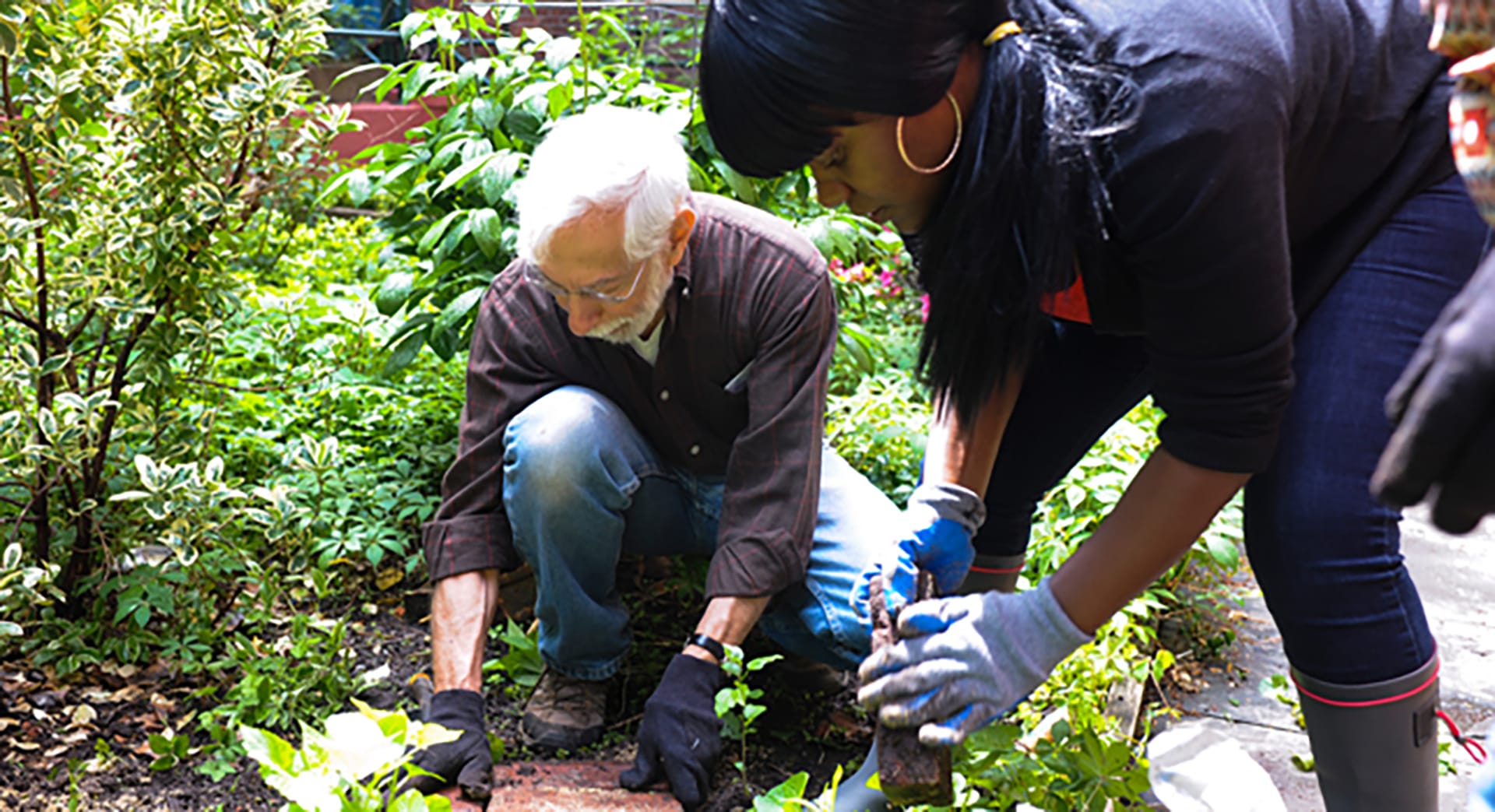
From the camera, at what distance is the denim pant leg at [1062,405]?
6.31 ft

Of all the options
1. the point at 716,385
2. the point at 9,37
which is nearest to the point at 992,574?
the point at 716,385

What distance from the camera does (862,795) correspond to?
2035 millimetres

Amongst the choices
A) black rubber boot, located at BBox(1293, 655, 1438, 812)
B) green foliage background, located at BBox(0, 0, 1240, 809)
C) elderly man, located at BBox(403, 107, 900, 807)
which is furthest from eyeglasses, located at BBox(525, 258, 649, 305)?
black rubber boot, located at BBox(1293, 655, 1438, 812)

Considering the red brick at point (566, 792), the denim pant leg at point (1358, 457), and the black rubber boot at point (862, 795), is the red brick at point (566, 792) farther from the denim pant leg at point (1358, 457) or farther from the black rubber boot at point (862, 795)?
the denim pant leg at point (1358, 457)

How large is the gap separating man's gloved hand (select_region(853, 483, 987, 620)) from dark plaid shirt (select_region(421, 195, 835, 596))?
0.43 m

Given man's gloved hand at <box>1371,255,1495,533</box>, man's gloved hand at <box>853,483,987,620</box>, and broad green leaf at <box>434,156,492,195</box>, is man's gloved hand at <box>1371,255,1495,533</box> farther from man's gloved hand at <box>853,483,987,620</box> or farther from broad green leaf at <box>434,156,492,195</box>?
broad green leaf at <box>434,156,492,195</box>

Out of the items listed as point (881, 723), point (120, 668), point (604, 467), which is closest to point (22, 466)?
point (120, 668)

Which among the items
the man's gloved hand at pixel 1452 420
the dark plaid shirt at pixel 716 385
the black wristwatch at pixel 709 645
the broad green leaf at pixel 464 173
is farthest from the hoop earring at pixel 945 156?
the broad green leaf at pixel 464 173

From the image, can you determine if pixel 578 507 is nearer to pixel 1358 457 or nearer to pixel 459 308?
pixel 459 308

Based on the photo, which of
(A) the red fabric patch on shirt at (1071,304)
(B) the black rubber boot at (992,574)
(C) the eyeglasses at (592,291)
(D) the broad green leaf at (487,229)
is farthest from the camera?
(D) the broad green leaf at (487,229)

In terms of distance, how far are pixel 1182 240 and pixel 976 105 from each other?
10.2 inches

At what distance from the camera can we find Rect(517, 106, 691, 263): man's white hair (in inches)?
86.1

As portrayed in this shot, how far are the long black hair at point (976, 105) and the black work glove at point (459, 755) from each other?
113cm

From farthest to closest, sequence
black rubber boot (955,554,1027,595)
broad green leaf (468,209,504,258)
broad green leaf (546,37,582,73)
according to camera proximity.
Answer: broad green leaf (546,37,582,73) → broad green leaf (468,209,504,258) → black rubber boot (955,554,1027,595)
